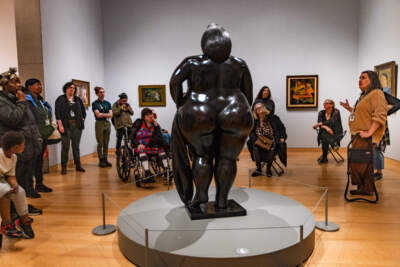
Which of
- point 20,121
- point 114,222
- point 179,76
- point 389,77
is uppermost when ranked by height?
point 389,77

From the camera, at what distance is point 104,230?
3828mm

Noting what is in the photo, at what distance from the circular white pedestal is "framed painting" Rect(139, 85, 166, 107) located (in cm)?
692

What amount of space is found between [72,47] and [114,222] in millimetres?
6204

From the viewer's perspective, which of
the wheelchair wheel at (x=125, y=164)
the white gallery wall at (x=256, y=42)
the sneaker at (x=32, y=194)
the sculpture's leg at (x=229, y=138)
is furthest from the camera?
the white gallery wall at (x=256, y=42)

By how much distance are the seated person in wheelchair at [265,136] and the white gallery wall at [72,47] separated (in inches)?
189

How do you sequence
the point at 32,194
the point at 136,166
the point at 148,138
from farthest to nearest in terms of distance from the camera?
the point at 136,166, the point at 148,138, the point at 32,194

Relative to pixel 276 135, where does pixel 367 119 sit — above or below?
above

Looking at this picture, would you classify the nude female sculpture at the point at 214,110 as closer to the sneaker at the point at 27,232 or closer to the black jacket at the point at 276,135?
the sneaker at the point at 27,232

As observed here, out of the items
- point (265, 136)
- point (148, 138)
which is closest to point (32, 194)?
point (148, 138)

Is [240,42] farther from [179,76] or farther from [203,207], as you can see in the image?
[203,207]

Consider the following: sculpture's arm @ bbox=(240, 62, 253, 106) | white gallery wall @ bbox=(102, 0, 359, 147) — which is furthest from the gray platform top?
white gallery wall @ bbox=(102, 0, 359, 147)

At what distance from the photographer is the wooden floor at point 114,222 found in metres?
3.13

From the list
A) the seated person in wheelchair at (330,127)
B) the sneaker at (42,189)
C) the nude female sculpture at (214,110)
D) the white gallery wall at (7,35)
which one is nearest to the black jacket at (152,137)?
the sneaker at (42,189)

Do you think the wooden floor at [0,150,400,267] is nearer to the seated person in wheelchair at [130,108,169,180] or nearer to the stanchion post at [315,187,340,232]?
the stanchion post at [315,187,340,232]
